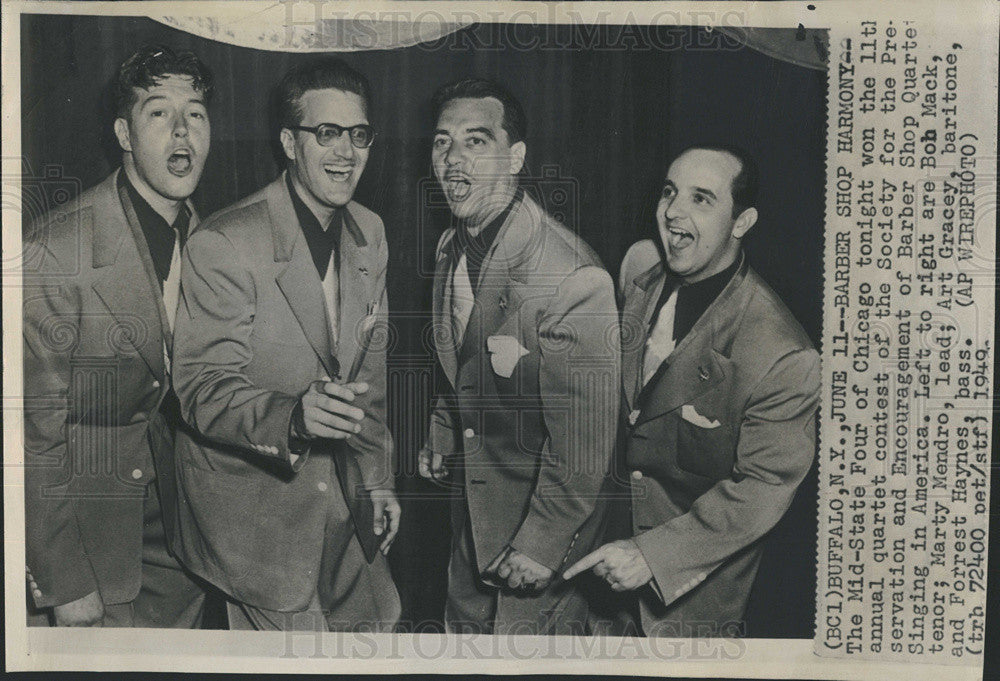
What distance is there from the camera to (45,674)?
9.97ft

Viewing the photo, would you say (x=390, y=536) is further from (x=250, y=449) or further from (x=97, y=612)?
(x=97, y=612)

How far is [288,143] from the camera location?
2947 millimetres

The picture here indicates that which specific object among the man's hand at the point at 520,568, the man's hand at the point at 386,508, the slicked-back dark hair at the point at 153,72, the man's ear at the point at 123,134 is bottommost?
the man's hand at the point at 520,568

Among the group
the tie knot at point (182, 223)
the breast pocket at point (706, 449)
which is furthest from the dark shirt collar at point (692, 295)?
the tie knot at point (182, 223)

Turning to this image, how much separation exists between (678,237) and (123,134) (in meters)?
1.69

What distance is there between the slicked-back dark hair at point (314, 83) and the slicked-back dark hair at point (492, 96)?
0.22 metres

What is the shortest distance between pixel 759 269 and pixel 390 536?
137 centimetres

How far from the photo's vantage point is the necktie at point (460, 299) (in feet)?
9.67

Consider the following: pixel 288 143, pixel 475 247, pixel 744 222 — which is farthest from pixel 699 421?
pixel 288 143

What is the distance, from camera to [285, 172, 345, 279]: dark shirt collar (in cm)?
296

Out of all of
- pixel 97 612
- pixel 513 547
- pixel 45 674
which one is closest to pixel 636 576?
pixel 513 547

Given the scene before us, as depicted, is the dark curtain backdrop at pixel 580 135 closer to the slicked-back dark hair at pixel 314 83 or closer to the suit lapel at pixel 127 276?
the slicked-back dark hair at pixel 314 83

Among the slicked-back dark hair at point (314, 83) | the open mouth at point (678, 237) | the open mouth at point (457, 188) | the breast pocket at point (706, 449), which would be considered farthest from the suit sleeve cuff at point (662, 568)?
the slicked-back dark hair at point (314, 83)

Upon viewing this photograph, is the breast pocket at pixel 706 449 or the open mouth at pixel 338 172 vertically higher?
the open mouth at pixel 338 172
